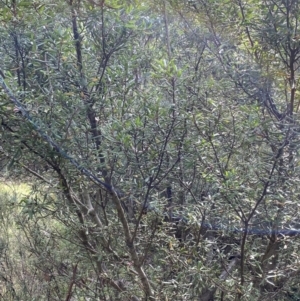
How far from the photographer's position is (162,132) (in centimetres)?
175

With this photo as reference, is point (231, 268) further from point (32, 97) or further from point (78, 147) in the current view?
point (32, 97)

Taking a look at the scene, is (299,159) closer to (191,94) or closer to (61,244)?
(191,94)

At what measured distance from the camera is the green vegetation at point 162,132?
5.54 ft

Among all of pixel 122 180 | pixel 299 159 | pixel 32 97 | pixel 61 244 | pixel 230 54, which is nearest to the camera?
pixel 32 97

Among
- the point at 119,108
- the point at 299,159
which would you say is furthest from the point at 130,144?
A: the point at 299,159

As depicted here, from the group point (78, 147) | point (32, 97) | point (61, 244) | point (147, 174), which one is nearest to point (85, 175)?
point (78, 147)

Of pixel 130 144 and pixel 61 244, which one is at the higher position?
pixel 61 244

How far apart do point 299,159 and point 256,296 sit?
0.87 metres

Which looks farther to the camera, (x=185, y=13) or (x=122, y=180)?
(x=185, y=13)

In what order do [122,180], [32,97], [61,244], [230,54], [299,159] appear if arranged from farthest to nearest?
[61,244]
[230,54]
[122,180]
[299,159]
[32,97]

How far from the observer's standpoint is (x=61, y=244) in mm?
3254

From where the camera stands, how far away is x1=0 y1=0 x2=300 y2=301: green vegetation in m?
1.69

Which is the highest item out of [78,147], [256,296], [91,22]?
[91,22]

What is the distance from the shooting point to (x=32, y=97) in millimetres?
1657
